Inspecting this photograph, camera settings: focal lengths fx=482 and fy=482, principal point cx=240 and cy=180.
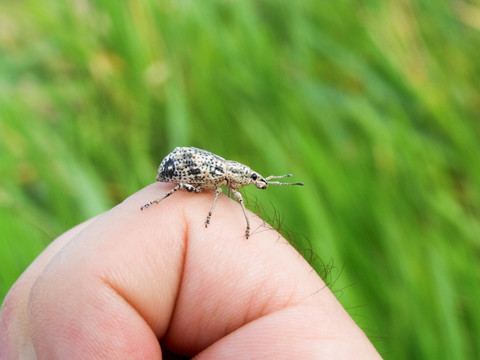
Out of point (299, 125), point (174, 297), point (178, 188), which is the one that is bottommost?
point (174, 297)

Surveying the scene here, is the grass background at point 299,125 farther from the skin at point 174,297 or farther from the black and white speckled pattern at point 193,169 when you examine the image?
the skin at point 174,297

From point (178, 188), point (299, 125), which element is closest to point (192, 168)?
point (178, 188)

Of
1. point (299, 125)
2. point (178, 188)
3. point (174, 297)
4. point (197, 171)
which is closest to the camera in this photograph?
point (174, 297)

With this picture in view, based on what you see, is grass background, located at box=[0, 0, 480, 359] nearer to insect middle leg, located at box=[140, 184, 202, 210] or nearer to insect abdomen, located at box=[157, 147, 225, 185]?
insect abdomen, located at box=[157, 147, 225, 185]

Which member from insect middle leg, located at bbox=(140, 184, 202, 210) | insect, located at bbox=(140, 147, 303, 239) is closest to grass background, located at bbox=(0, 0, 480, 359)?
insect, located at bbox=(140, 147, 303, 239)

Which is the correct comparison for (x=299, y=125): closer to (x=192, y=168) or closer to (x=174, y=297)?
(x=192, y=168)

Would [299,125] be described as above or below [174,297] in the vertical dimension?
above
